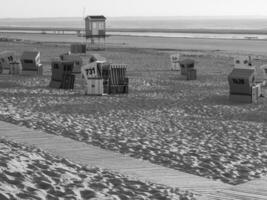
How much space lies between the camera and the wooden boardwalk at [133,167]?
8.95 meters

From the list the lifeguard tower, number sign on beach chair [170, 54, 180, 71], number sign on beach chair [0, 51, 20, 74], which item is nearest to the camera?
number sign on beach chair [0, 51, 20, 74]

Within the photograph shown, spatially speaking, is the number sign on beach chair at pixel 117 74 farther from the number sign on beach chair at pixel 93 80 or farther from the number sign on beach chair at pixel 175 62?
the number sign on beach chair at pixel 175 62

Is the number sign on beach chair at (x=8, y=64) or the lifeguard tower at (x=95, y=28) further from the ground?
the lifeguard tower at (x=95, y=28)

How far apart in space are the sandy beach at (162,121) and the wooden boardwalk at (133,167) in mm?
383

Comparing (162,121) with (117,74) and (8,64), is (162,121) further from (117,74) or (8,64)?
(8,64)

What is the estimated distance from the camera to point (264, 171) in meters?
10.6

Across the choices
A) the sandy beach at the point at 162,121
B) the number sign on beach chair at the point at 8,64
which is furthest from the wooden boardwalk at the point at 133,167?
the number sign on beach chair at the point at 8,64

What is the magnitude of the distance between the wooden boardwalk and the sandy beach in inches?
15.1

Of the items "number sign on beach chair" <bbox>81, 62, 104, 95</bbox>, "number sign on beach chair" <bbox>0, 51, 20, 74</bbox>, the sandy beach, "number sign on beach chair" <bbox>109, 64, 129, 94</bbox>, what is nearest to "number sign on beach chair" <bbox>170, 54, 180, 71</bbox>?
the sandy beach

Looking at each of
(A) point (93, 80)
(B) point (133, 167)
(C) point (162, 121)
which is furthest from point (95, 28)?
(B) point (133, 167)

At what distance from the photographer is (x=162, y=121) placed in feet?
52.2

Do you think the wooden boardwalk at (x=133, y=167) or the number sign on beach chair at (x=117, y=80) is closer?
the wooden boardwalk at (x=133, y=167)

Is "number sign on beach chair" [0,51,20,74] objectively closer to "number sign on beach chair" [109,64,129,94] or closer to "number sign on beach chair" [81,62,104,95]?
"number sign on beach chair" [81,62,104,95]

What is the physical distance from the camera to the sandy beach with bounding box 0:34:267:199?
1127 centimetres
